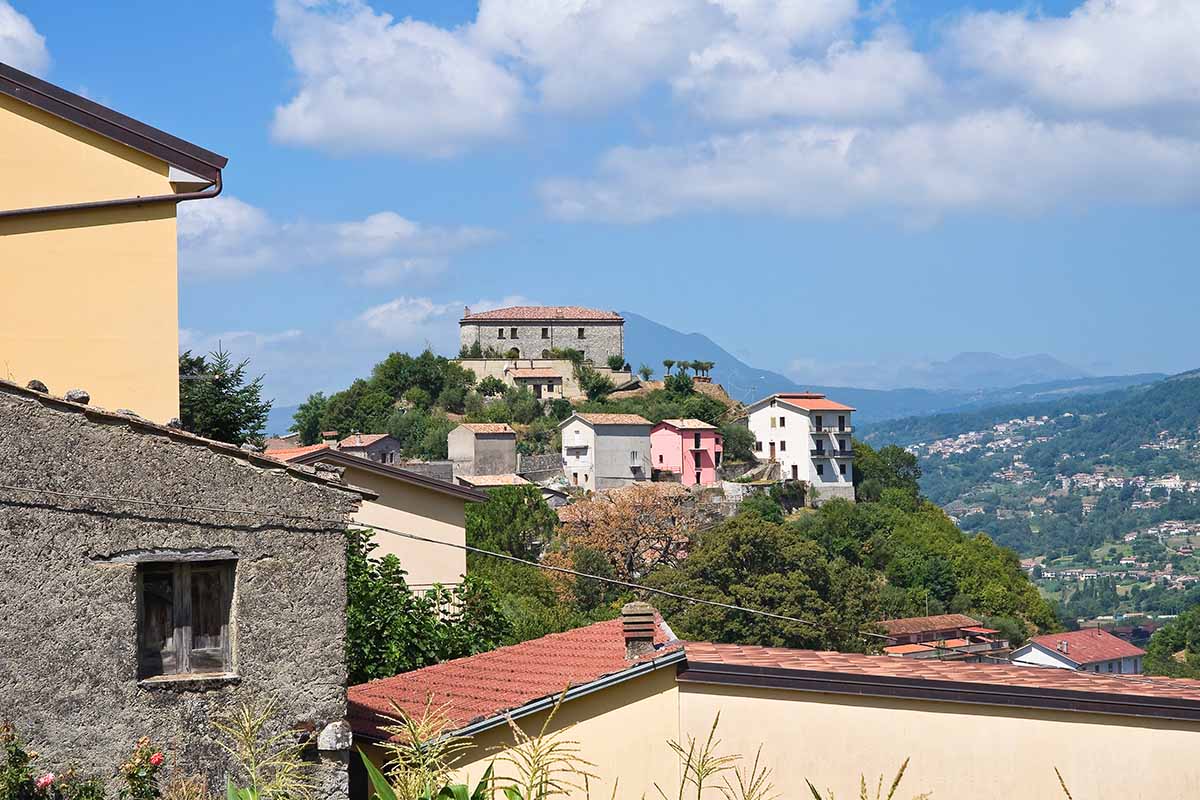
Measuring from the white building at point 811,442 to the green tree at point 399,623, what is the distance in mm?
79074

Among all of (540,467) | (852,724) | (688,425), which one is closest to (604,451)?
(540,467)

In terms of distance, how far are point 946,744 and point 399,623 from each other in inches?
277

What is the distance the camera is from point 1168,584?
17262cm

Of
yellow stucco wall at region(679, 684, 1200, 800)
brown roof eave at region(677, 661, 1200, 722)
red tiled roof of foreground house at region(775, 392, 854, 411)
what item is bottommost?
yellow stucco wall at region(679, 684, 1200, 800)

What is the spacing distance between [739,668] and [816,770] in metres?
0.94

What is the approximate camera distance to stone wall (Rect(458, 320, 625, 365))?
11381 centimetres

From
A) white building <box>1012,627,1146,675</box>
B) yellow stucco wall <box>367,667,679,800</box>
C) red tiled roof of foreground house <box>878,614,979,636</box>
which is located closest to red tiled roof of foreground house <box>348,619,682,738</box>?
yellow stucco wall <box>367,667,679,800</box>

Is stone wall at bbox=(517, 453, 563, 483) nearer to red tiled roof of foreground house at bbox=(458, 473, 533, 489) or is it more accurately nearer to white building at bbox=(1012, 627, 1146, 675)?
red tiled roof of foreground house at bbox=(458, 473, 533, 489)

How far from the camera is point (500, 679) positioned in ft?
40.6

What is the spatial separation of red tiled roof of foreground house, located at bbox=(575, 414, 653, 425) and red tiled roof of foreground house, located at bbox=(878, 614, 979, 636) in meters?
25.1

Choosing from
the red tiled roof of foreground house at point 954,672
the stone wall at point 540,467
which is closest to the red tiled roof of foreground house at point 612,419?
the stone wall at point 540,467

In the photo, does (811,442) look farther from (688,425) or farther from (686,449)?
(686,449)

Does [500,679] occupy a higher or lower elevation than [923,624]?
higher

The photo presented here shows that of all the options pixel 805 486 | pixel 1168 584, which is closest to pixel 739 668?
pixel 805 486
